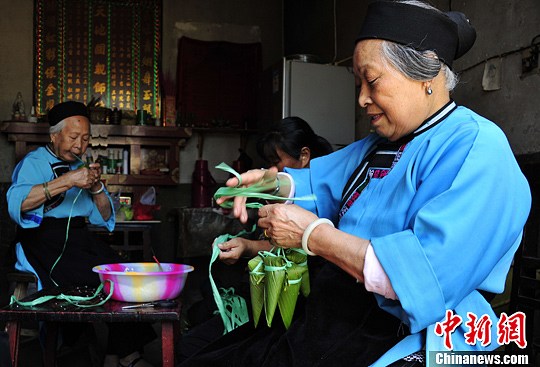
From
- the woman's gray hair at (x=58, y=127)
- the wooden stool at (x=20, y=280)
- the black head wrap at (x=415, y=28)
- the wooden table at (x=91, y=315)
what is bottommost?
the wooden stool at (x=20, y=280)

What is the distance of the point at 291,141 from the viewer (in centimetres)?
310

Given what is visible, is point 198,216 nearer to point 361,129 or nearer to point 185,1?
point 361,129

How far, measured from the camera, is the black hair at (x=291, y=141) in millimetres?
3100

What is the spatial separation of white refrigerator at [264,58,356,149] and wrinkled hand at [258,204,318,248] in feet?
11.9

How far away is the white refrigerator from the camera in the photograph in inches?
202

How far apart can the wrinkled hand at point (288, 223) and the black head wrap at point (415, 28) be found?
515 millimetres

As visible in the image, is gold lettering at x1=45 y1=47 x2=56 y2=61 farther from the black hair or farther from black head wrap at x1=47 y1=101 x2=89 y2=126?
the black hair

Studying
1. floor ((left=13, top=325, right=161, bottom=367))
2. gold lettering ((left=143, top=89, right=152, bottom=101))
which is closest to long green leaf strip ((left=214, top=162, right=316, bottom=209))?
floor ((left=13, top=325, right=161, bottom=367))

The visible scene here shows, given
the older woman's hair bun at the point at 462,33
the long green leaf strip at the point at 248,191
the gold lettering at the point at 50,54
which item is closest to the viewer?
the older woman's hair bun at the point at 462,33

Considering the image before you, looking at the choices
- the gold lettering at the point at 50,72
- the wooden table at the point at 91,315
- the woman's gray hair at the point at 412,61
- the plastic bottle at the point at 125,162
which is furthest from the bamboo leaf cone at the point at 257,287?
the gold lettering at the point at 50,72

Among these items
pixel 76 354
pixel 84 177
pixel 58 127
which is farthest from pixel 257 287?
pixel 76 354

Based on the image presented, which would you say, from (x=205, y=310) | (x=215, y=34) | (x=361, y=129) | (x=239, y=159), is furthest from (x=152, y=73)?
(x=205, y=310)

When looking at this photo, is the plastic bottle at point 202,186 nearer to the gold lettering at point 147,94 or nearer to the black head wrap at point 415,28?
the gold lettering at point 147,94

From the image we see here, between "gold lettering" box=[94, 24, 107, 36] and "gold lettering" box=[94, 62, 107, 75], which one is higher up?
"gold lettering" box=[94, 24, 107, 36]
